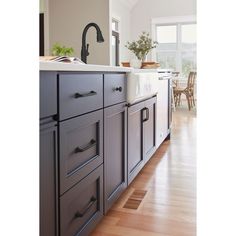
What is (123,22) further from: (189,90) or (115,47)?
(115,47)

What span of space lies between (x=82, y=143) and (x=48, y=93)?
359 mm

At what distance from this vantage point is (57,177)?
1.08 m

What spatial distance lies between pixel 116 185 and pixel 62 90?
2.81 ft

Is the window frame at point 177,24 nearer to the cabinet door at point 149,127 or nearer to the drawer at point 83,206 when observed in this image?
the cabinet door at point 149,127

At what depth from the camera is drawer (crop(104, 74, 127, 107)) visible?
5.17ft

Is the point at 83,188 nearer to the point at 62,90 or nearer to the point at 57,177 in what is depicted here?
the point at 57,177

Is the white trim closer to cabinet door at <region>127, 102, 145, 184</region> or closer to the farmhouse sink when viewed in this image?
the farmhouse sink

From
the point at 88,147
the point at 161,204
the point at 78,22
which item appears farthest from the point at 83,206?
the point at 78,22

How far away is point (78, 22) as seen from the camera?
3.07 meters

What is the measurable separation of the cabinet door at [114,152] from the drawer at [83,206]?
3.9 inches

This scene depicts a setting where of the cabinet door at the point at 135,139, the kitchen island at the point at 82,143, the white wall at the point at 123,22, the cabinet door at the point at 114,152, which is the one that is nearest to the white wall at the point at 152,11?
the white wall at the point at 123,22

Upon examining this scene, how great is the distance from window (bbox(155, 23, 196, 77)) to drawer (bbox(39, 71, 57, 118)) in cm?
713

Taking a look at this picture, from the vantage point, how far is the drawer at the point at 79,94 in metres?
1.09
